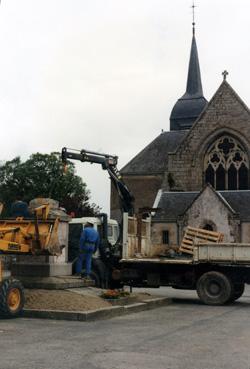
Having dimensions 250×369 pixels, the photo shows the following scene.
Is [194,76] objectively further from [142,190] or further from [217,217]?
[217,217]

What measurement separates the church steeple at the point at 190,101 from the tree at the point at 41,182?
12288 mm

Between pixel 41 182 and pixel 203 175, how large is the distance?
24.7m

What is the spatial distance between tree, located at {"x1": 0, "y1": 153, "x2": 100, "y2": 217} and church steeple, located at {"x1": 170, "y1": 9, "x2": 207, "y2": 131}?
12.3 m

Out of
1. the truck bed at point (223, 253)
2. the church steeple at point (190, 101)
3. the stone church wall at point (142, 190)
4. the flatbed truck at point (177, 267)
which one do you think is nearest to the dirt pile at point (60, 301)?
the flatbed truck at point (177, 267)

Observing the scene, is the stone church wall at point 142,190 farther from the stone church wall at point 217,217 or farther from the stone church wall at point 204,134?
the stone church wall at point 217,217

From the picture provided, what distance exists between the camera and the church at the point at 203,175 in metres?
35.2

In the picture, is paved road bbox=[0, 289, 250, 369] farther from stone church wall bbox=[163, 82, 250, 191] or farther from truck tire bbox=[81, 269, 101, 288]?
stone church wall bbox=[163, 82, 250, 191]

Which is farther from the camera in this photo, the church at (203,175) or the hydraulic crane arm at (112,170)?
the church at (203,175)

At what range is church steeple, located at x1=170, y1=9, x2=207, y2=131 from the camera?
57.6 metres

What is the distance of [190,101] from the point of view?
58531mm

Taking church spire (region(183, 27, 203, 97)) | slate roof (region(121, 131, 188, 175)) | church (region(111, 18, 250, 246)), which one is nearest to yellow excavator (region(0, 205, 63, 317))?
church (region(111, 18, 250, 246))

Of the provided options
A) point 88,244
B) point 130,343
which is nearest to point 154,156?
point 88,244

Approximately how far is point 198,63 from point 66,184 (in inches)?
748

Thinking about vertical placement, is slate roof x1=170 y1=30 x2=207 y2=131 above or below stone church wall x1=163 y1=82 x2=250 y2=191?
above
